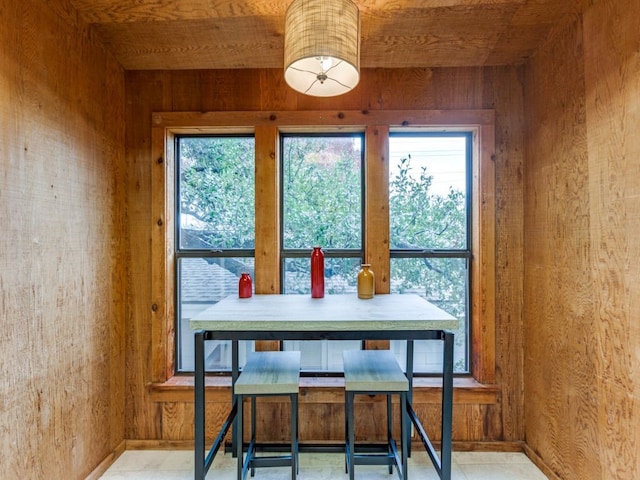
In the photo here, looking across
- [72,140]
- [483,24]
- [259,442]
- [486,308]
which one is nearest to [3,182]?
[72,140]

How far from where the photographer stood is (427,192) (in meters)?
2.34

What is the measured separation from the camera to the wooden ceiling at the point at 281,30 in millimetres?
1745

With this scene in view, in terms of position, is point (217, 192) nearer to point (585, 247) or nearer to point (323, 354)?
point (323, 354)

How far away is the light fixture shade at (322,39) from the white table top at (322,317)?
112 centimetres

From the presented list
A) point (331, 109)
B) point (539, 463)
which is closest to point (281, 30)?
point (331, 109)

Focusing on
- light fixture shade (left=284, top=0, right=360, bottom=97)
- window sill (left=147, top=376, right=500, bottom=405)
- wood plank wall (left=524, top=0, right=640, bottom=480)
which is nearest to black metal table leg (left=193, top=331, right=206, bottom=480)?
window sill (left=147, top=376, right=500, bottom=405)

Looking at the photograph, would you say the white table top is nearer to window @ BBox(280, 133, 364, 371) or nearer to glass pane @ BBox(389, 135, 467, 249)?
window @ BBox(280, 133, 364, 371)

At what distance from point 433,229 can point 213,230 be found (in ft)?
5.13

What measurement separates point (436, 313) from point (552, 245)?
88 cm

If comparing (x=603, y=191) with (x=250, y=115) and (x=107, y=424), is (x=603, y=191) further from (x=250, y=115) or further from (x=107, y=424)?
(x=107, y=424)

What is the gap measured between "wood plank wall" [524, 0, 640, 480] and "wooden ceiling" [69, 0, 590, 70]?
0.71 feet

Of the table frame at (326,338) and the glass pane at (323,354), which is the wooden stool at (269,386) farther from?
the glass pane at (323,354)

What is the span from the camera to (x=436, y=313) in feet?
5.33

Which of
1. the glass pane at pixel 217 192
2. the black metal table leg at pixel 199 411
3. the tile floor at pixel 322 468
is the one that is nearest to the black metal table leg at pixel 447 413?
the tile floor at pixel 322 468
